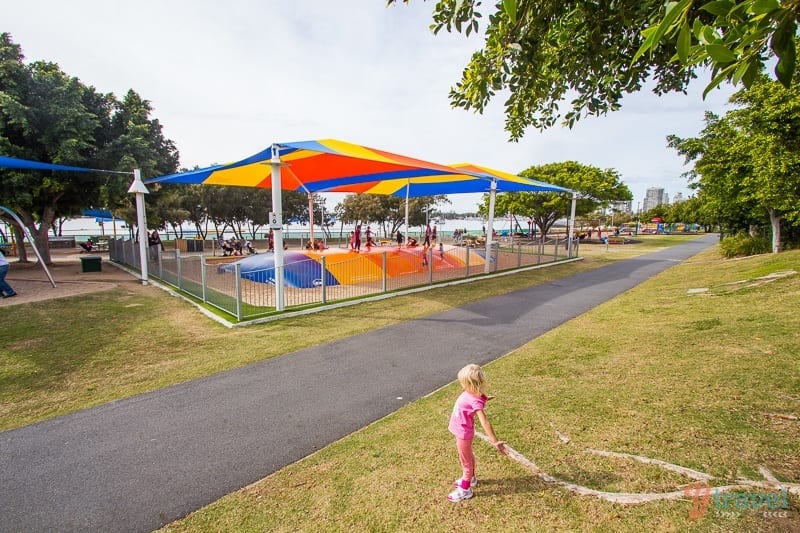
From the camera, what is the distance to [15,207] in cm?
1515

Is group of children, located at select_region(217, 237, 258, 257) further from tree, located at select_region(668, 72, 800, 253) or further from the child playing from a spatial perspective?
tree, located at select_region(668, 72, 800, 253)

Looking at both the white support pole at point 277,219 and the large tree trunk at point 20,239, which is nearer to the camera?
the white support pole at point 277,219

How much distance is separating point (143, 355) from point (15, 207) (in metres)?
14.5

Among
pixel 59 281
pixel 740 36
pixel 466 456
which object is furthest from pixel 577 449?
pixel 59 281

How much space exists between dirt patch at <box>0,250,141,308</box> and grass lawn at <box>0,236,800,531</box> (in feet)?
6.82

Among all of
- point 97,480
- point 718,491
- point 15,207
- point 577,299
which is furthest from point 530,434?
point 15,207

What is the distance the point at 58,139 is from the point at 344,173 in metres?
11.1

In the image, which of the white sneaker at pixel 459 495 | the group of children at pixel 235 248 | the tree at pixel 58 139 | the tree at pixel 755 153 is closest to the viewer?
the white sneaker at pixel 459 495

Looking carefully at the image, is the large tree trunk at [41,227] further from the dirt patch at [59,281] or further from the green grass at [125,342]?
the green grass at [125,342]

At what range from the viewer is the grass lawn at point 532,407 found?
2.86 m

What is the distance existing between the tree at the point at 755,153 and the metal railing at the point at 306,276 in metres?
8.99

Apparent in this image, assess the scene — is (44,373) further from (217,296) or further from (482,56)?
(482,56)

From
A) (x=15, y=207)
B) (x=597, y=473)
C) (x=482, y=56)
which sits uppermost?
(x=482, y=56)

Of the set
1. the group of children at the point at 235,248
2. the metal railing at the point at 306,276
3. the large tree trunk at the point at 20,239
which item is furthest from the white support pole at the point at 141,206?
the group of children at the point at 235,248
